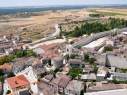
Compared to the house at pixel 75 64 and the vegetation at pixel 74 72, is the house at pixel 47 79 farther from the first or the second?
the house at pixel 75 64

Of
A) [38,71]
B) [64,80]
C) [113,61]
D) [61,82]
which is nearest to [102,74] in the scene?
[113,61]

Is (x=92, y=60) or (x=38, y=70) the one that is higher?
(x=92, y=60)

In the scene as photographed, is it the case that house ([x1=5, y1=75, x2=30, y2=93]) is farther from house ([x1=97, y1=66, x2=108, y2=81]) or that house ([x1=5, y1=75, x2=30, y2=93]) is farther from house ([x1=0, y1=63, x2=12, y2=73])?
house ([x1=97, y1=66, x2=108, y2=81])

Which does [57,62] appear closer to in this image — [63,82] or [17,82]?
[63,82]

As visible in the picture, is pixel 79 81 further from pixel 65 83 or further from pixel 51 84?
pixel 51 84

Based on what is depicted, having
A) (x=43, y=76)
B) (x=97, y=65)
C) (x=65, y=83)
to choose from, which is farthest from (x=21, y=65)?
(x=97, y=65)

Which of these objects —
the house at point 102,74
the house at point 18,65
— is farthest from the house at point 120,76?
the house at point 18,65

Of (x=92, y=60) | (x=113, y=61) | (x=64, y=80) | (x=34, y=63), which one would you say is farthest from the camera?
(x=92, y=60)

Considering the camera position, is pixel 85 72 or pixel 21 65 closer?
pixel 85 72
